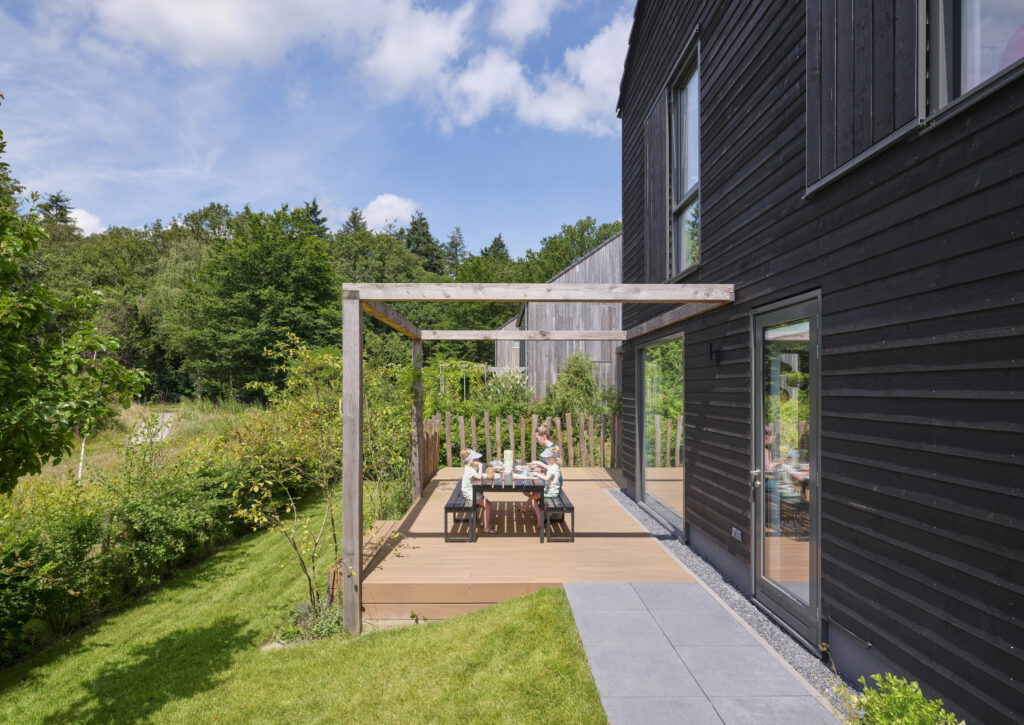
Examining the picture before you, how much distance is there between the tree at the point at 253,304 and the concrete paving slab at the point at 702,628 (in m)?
24.5

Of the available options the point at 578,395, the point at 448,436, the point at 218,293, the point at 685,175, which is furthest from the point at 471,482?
the point at 218,293

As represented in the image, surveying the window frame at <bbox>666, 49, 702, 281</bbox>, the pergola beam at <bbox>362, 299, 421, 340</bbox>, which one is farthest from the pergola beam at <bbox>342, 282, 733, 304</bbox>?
the window frame at <bbox>666, 49, 702, 281</bbox>

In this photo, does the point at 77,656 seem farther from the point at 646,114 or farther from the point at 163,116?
the point at 163,116

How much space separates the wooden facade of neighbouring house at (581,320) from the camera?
15.9 metres

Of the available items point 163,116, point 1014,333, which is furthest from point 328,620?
point 163,116

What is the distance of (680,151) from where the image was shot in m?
6.29

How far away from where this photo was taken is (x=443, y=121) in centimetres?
2375

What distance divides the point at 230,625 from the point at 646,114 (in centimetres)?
796

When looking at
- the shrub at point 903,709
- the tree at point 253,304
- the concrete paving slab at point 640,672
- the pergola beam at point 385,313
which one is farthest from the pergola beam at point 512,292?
the tree at point 253,304

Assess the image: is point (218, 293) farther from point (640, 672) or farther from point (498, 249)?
point (498, 249)

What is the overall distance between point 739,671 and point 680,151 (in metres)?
5.48

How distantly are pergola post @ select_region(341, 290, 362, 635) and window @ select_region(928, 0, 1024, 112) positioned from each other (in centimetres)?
379

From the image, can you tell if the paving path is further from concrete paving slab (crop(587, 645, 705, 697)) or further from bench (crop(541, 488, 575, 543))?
bench (crop(541, 488, 575, 543))

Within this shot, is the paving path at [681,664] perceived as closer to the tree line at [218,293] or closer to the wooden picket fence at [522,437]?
the wooden picket fence at [522,437]
